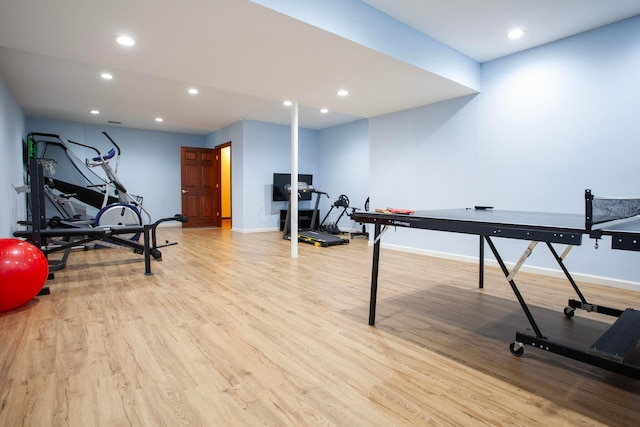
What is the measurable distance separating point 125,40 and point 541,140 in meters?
4.51

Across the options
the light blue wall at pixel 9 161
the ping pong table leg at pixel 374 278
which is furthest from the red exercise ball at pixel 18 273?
the ping pong table leg at pixel 374 278

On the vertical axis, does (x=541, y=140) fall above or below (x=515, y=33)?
below

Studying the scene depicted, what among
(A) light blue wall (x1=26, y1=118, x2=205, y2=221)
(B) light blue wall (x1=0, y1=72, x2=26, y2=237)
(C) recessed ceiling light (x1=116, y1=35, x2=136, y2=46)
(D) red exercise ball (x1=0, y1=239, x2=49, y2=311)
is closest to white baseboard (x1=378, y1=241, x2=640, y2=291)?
(C) recessed ceiling light (x1=116, y1=35, x2=136, y2=46)

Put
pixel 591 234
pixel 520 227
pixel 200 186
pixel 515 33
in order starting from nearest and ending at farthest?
pixel 591 234 → pixel 520 227 → pixel 515 33 → pixel 200 186

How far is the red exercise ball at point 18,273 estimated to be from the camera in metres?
2.52

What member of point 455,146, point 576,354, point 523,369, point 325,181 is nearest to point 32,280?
point 523,369

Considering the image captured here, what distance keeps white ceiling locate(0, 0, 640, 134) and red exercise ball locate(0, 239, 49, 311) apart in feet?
6.02

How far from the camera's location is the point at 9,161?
484 centimetres

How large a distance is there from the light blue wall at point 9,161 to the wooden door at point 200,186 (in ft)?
11.1

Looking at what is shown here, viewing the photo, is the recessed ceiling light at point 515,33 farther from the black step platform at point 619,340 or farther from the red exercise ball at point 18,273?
the red exercise ball at point 18,273

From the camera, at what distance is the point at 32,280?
2689 mm

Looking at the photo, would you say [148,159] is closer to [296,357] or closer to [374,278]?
[374,278]

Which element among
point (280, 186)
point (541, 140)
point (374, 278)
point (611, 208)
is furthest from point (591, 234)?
point (280, 186)

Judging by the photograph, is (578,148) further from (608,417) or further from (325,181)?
(325,181)
